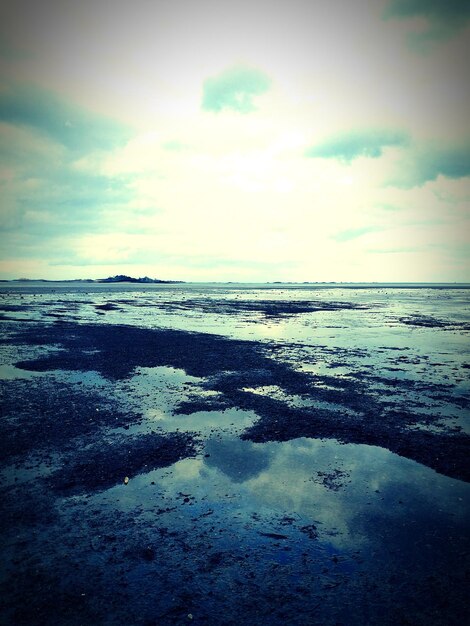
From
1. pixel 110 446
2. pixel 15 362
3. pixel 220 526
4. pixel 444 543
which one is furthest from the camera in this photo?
pixel 15 362

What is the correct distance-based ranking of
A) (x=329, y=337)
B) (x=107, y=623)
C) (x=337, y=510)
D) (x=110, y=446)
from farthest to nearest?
1. (x=329, y=337)
2. (x=110, y=446)
3. (x=337, y=510)
4. (x=107, y=623)

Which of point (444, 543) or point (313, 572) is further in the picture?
point (444, 543)

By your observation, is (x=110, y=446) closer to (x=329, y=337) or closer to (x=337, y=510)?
(x=337, y=510)

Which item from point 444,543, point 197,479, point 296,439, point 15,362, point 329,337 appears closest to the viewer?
point 444,543

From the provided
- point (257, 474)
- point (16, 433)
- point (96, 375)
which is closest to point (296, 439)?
point (257, 474)

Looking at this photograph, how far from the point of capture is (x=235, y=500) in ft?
19.4

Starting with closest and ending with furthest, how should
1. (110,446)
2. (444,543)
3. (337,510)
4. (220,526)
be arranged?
1. (444,543)
2. (220,526)
3. (337,510)
4. (110,446)

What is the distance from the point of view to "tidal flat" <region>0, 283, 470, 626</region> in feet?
13.3

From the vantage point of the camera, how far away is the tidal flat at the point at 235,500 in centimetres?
405

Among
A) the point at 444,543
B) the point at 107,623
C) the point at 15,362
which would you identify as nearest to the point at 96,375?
the point at 15,362

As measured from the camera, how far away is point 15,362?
15875 mm

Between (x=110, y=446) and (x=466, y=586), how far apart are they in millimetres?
6521

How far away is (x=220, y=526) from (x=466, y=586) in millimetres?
3152

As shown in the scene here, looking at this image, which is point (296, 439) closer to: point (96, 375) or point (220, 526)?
point (220, 526)
